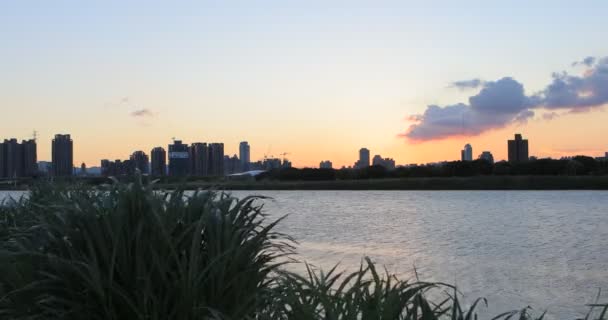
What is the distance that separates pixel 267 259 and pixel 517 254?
1475cm

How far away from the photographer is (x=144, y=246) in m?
4.23

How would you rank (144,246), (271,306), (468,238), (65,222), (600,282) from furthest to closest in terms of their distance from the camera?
(468,238) < (600,282) < (65,222) < (144,246) < (271,306)

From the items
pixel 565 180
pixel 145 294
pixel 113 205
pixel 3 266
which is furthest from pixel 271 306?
pixel 565 180

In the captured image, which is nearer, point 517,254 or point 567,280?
point 567,280

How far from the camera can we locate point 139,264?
13.4 ft

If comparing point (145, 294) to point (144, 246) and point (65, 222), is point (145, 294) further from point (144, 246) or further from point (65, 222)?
point (65, 222)

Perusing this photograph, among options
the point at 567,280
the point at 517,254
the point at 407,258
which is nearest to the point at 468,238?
the point at 517,254

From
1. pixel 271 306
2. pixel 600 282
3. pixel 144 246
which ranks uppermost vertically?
pixel 144 246

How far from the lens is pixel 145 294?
389cm

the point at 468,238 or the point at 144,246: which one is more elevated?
the point at 144,246

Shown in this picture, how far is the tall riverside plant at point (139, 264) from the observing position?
401 centimetres

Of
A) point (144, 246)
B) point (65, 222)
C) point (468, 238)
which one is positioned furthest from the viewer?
point (468, 238)

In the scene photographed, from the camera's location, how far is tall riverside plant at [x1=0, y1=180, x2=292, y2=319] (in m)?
4.01

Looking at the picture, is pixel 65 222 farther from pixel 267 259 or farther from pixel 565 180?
pixel 565 180
